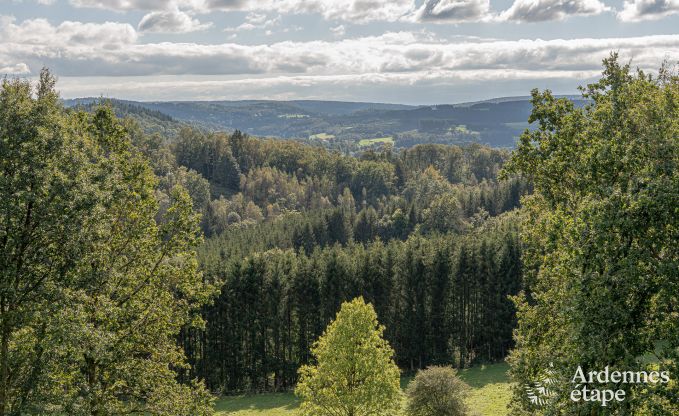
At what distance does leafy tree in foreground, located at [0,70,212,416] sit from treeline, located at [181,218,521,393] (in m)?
46.8

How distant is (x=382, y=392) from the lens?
3067 cm

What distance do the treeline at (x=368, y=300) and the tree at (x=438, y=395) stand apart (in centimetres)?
3236

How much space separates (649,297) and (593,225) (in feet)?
6.32

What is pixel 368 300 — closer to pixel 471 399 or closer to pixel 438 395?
pixel 471 399

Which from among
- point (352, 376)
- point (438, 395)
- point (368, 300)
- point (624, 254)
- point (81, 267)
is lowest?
point (368, 300)

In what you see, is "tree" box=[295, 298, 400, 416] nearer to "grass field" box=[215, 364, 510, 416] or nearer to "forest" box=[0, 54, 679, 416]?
"forest" box=[0, 54, 679, 416]

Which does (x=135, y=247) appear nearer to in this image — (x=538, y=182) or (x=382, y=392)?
(x=538, y=182)

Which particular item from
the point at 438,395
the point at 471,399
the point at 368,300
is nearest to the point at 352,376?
the point at 438,395

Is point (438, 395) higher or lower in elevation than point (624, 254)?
lower

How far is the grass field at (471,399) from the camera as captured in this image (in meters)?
46.7

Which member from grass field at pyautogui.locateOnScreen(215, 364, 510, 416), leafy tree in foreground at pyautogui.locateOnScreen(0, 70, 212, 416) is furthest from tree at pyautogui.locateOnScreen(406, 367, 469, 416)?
leafy tree in foreground at pyautogui.locateOnScreen(0, 70, 212, 416)

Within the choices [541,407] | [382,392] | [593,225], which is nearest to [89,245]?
[593,225]

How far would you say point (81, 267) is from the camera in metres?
15.2

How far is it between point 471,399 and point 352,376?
22.4 m
